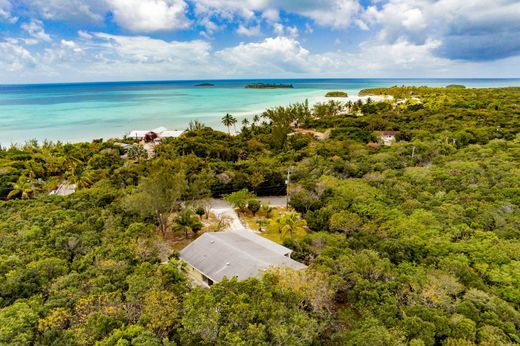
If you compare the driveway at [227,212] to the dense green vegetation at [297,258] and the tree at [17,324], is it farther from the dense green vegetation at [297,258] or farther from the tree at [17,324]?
the tree at [17,324]

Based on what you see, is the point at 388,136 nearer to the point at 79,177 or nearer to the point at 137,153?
the point at 137,153

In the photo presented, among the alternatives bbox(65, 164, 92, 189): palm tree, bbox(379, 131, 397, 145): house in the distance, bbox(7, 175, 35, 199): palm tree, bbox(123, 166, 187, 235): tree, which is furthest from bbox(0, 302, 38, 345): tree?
bbox(379, 131, 397, 145): house in the distance

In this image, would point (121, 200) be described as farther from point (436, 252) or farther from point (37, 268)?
point (436, 252)

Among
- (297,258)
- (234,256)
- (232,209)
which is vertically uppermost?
(234,256)

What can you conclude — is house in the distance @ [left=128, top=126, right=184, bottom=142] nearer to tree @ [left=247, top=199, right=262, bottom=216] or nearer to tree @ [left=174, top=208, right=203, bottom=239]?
tree @ [left=247, top=199, right=262, bottom=216]

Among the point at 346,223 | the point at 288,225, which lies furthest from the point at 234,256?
the point at 346,223

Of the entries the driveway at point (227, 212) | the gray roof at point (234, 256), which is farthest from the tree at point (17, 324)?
the driveway at point (227, 212)

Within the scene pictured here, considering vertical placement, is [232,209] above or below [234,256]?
below
